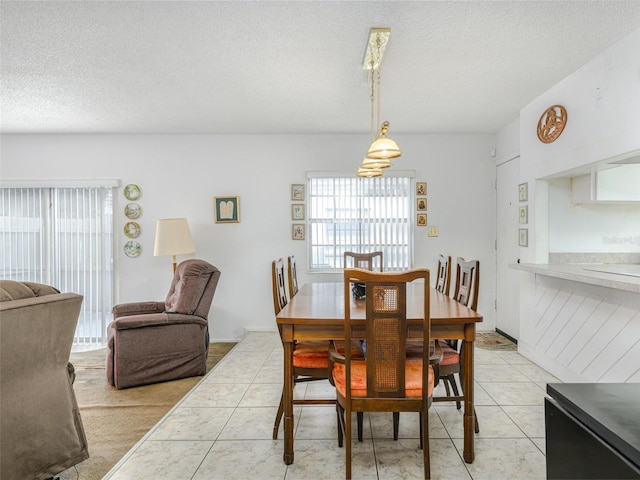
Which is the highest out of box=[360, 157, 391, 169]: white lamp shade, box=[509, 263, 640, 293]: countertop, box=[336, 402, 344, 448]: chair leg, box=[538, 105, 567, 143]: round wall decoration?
box=[538, 105, 567, 143]: round wall decoration

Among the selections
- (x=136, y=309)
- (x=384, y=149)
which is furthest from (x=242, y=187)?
(x=384, y=149)

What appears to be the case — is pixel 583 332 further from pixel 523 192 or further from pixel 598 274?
pixel 523 192

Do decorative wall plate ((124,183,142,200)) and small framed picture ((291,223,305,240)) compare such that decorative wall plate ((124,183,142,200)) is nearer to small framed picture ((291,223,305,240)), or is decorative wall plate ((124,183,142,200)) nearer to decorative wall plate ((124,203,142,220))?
decorative wall plate ((124,203,142,220))

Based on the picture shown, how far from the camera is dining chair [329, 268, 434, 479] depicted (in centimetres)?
163

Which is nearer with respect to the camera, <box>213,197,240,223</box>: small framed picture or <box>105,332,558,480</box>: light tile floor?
<box>105,332,558,480</box>: light tile floor

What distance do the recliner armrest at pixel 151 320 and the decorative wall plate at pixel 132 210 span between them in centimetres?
186

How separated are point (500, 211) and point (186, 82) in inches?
147

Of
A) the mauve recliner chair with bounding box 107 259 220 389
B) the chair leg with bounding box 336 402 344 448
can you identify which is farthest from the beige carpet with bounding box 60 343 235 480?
the chair leg with bounding box 336 402 344 448

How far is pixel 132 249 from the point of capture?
4613 mm

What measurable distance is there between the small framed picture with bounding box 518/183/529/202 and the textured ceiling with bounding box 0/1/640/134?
80 centimetres

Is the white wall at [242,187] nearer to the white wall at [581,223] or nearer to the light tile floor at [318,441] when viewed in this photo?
the white wall at [581,223]

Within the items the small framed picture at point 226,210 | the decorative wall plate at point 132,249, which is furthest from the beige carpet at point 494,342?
the decorative wall plate at point 132,249

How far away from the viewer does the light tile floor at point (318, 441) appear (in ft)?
6.11

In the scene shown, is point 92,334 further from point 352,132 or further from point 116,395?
point 352,132
